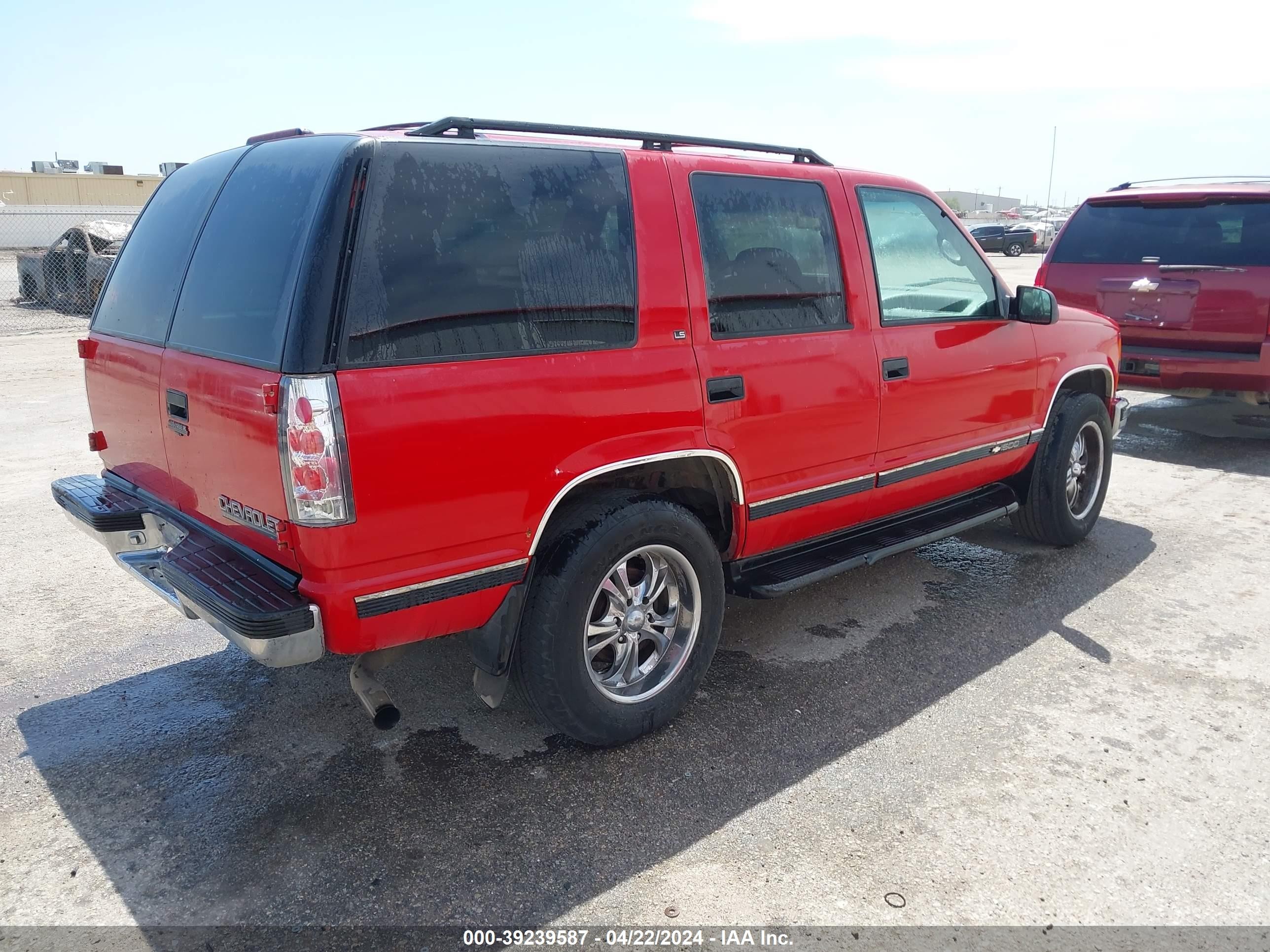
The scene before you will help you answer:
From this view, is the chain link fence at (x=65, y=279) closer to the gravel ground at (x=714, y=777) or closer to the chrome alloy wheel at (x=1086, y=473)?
the gravel ground at (x=714, y=777)

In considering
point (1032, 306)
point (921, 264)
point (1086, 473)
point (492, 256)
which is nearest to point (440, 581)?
point (492, 256)

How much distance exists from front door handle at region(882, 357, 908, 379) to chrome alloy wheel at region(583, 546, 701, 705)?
1278 mm

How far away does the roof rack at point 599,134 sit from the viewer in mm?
3002

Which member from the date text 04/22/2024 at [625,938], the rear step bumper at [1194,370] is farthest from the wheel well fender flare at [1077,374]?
the date text 04/22/2024 at [625,938]

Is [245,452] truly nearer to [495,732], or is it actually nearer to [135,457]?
[135,457]

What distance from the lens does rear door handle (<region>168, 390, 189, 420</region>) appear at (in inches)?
121

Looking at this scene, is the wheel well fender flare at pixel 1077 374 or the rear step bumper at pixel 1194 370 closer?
the wheel well fender flare at pixel 1077 374

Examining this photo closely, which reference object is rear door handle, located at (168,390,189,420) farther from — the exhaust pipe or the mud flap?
the mud flap

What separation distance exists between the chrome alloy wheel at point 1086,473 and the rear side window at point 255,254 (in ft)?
14.3

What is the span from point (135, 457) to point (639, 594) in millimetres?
1932

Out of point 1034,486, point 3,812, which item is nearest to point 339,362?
point 3,812

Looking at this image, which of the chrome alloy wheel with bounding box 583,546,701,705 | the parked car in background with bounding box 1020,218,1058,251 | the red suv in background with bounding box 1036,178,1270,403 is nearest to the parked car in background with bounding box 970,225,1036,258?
the parked car in background with bounding box 1020,218,1058,251

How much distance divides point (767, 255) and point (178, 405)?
214cm

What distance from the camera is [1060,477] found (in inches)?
205
